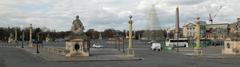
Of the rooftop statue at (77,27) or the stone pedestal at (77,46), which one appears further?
the rooftop statue at (77,27)

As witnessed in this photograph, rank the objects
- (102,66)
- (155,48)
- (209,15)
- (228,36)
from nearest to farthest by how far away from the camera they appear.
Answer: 1. (102,66)
2. (228,36)
3. (155,48)
4. (209,15)

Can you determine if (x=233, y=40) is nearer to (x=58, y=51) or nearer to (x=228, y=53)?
(x=228, y=53)

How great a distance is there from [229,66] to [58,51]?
2719cm

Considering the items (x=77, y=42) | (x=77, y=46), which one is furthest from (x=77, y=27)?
(x=77, y=46)

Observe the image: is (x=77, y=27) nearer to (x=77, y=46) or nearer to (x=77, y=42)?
(x=77, y=42)

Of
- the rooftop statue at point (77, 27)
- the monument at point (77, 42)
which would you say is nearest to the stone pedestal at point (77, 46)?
the monument at point (77, 42)

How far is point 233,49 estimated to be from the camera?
Answer: 195 feet

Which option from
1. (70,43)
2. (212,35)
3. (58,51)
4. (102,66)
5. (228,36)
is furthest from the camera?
(212,35)

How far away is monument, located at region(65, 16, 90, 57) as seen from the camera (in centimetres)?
4994

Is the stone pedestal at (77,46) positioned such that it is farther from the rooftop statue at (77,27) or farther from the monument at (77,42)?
the rooftop statue at (77,27)

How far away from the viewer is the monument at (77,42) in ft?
164

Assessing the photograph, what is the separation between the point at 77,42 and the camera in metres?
50.1

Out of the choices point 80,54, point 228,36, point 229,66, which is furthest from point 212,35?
point 229,66

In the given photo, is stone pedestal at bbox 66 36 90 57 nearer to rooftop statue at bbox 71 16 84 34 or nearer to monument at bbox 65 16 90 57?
monument at bbox 65 16 90 57
